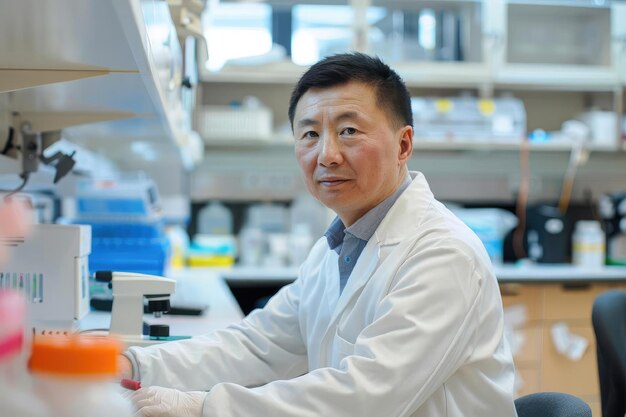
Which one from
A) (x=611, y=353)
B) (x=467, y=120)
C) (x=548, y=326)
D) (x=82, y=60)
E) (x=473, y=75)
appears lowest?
(x=548, y=326)

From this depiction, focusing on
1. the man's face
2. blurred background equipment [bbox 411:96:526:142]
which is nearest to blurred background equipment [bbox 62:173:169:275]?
the man's face

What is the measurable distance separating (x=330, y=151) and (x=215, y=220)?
2.81 m

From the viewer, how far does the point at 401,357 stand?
1115mm

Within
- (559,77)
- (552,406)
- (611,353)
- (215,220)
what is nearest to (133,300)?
(552,406)

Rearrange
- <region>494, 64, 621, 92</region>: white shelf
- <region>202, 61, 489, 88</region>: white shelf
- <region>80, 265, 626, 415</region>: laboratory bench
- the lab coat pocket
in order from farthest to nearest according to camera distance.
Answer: <region>494, 64, 621, 92</region>: white shelf, <region>202, 61, 489, 88</region>: white shelf, <region>80, 265, 626, 415</region>: laboratory bench, the lab coat pocket

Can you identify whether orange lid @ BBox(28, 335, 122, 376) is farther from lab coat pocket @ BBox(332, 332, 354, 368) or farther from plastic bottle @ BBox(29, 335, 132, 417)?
lab coat pocket @ BBox(332, 332, 354, 368)

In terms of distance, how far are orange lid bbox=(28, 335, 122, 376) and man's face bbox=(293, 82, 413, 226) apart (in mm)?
954

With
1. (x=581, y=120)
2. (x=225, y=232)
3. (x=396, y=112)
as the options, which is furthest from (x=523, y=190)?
(x=396, y=112)

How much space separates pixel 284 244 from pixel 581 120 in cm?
176

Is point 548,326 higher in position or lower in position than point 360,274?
lower

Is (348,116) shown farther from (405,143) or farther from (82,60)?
(82,60)

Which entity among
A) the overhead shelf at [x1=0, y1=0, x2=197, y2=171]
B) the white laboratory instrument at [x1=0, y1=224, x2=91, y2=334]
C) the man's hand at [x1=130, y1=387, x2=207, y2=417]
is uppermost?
the overhead shelf at [x1=0, y1=0, x2=197, y2=171]

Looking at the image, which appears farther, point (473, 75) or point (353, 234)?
point (473, 75)

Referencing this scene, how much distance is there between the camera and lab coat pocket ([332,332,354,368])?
1.34 meters
